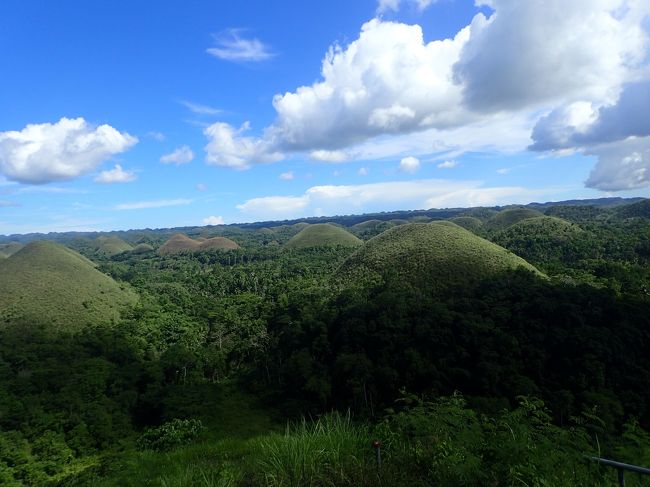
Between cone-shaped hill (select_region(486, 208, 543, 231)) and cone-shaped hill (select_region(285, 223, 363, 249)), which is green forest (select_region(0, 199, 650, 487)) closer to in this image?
cone-shaped hill (select_region(285, 223, 363, 249))

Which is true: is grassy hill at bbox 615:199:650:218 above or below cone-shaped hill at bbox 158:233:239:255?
above

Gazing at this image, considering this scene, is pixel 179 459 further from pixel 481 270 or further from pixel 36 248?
pixel 36 248

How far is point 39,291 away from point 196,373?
4019 centimetres

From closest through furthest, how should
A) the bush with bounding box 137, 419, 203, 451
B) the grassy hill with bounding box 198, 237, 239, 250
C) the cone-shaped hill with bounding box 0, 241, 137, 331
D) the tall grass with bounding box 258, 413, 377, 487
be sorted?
the tall grass with bounding box 258, 413, 377, 487 < the bush with bounding box 137, 419, 203, 451 < the cone-shaped hill with bounding box 0, 241, 137, 331 < the grassy hill with bounding box 198, 237, 239, 250

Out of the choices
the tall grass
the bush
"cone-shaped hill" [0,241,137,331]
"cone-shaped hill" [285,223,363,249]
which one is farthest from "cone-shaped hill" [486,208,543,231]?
the tall grass

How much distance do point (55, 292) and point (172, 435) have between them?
51.9 metres

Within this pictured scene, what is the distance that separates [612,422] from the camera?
25922mm

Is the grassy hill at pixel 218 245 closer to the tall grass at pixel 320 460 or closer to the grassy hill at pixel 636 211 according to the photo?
the grassy hill at pixel 636 211

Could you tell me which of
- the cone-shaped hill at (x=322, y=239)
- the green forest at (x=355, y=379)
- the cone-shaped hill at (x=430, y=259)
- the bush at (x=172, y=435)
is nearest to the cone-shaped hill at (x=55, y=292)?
the green forest at (x=355, y=379)

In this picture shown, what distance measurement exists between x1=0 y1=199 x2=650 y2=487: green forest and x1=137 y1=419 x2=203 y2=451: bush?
0.18 meters

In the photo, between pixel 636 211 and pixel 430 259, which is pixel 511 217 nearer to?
pixel 636 211

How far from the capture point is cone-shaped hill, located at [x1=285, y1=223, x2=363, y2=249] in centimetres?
14952

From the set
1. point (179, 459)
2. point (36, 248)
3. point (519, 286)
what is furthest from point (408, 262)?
point (36, 248)

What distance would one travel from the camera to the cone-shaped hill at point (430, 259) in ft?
180
